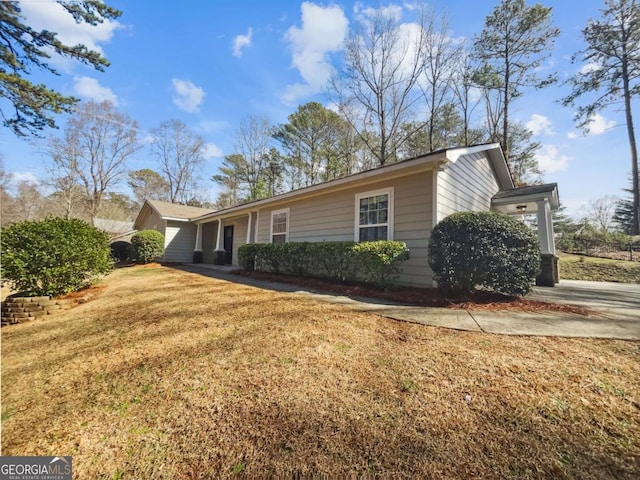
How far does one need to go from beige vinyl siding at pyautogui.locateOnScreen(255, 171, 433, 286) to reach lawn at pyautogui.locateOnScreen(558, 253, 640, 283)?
8.77 meters

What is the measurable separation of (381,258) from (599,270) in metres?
10.7

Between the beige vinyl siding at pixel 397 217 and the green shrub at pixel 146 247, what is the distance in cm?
912

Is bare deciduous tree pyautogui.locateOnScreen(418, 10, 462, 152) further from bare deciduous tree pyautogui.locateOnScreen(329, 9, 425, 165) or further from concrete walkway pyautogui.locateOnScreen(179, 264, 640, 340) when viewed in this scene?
concrete walkway pyautogui.locateOnScreen(179, 264, 640, 340)

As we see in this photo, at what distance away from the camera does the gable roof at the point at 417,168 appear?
5445 mm

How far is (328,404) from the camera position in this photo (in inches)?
77.8

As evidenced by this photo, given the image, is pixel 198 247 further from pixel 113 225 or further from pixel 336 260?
pixel 113 225

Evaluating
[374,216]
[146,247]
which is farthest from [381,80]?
[146,247]

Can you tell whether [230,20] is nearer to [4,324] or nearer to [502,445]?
[4,324]

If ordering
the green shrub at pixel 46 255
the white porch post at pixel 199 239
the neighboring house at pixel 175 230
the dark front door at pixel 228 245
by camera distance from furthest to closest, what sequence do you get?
the white porch post at pixel 199 239 < the neighboring house at pixel 175 230 < the dark front door at pixel 228 245 < the green shrub at pixel 46 255

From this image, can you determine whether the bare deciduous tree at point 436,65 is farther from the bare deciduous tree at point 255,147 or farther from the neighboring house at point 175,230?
the neighboring house at point 175,230

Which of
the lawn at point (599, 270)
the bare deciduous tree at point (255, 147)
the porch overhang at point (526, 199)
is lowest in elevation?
the lawn at point (599, 270)

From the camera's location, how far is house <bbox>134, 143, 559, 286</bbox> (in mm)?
5852

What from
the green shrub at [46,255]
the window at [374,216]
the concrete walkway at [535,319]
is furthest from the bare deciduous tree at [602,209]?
the green shrub at [46,255]

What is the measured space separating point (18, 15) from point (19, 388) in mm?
7824
